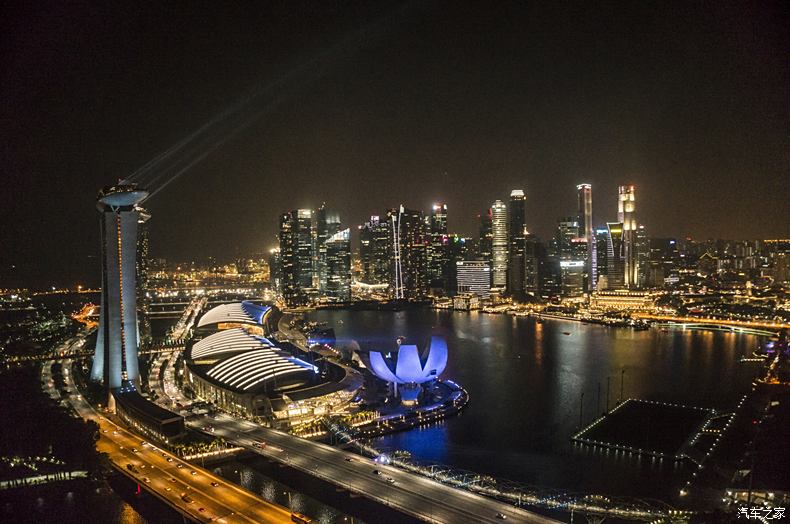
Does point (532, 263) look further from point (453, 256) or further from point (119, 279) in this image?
point (119, 279)

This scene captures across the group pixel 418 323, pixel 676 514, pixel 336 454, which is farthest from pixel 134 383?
pixel 418 323

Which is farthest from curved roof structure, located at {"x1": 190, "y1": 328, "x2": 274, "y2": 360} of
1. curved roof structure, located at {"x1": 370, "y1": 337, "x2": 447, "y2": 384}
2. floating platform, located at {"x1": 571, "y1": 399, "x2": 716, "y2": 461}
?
floating platform, located at {"x1": 571, "y1": 399, "x2": 716, "y2": 461}

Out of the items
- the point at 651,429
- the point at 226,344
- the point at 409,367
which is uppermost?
the point at 226,344

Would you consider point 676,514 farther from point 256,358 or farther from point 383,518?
point 256,358

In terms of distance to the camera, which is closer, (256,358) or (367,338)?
(256,358)

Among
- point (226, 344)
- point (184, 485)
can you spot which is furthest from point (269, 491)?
point (226, 344)
